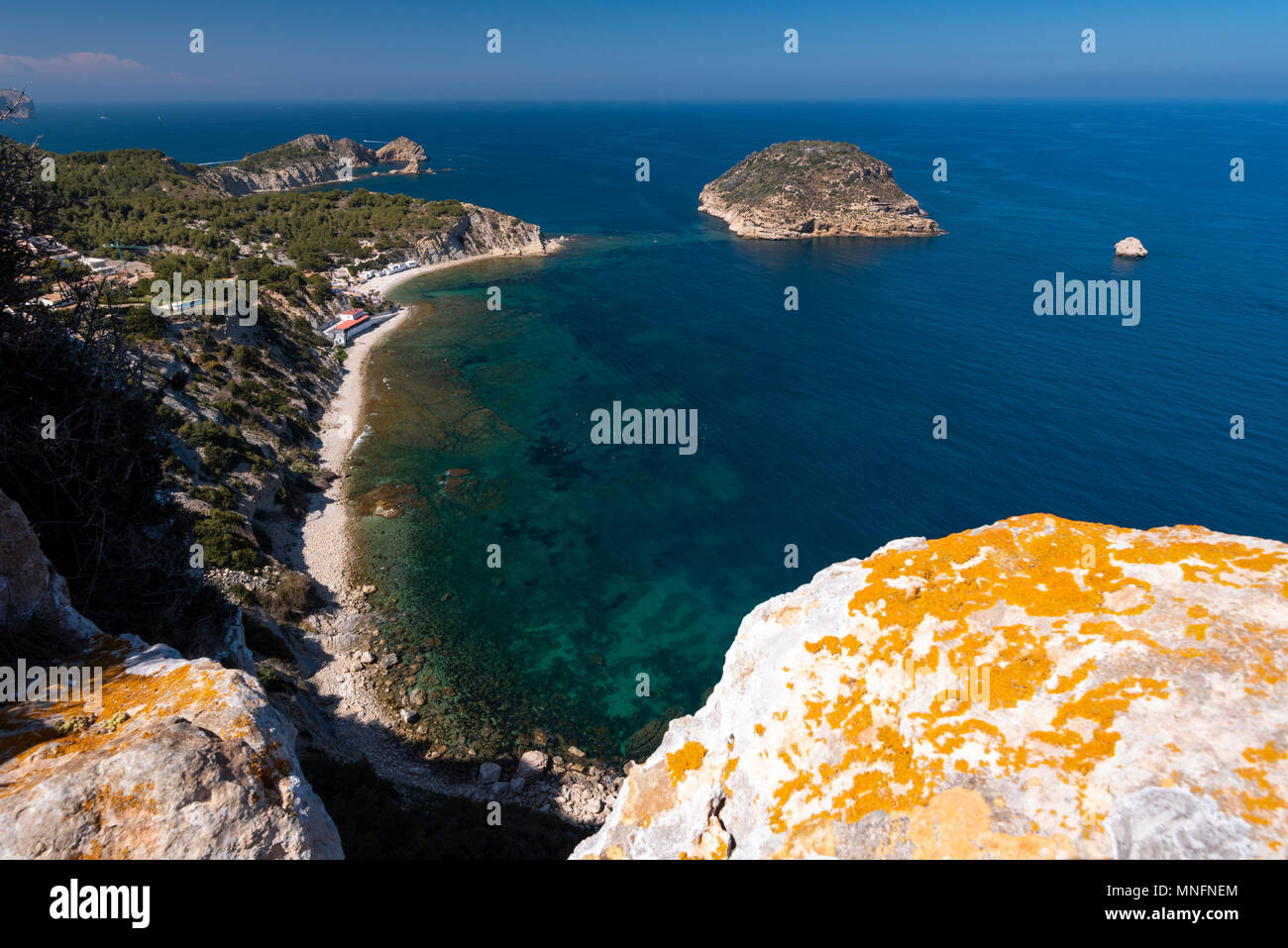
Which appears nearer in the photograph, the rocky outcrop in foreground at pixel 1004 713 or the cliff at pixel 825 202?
the rocky outcrop in foreground at pixel 1004 713

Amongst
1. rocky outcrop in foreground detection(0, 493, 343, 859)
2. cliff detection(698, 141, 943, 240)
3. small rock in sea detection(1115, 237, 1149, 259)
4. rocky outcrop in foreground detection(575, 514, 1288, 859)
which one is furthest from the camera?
cliff detection(698, 141, 943, 240)

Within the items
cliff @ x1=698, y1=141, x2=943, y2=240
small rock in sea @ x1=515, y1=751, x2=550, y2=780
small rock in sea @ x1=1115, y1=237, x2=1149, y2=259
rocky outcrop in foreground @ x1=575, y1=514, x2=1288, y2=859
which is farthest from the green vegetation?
small rock in sea @ x1=1115, y1=237, x2=1149, y2=259

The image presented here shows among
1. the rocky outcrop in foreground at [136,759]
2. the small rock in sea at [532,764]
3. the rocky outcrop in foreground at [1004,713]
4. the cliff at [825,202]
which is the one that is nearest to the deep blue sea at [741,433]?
the small rock in sea at [532,764]

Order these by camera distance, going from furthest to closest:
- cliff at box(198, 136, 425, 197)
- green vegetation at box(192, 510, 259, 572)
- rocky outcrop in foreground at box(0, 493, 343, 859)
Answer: cliff at box(198, 136, 425, 197)
green vegetation at box(192, 510, 259, 572)
rocky outcrop in foreground at box(0, 493, 343, 859)

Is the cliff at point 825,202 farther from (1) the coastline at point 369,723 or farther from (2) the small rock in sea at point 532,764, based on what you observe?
(2) the small rock in sea at point 532,764

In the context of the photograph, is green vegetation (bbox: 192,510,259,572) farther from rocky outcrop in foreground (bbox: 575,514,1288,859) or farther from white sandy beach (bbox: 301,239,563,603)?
rocky outcrop in foreground (bbox: 575,514,1288,859)

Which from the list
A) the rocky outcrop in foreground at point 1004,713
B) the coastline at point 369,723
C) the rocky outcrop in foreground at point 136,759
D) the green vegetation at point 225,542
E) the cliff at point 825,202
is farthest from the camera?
A: the cliff at point 825,202

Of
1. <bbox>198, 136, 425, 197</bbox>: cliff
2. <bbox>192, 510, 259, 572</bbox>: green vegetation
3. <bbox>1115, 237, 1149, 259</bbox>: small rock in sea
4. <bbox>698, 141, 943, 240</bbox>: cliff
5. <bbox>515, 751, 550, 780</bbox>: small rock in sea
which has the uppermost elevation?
<bbox>198, 136, 425, 197</bbox>: cliff
